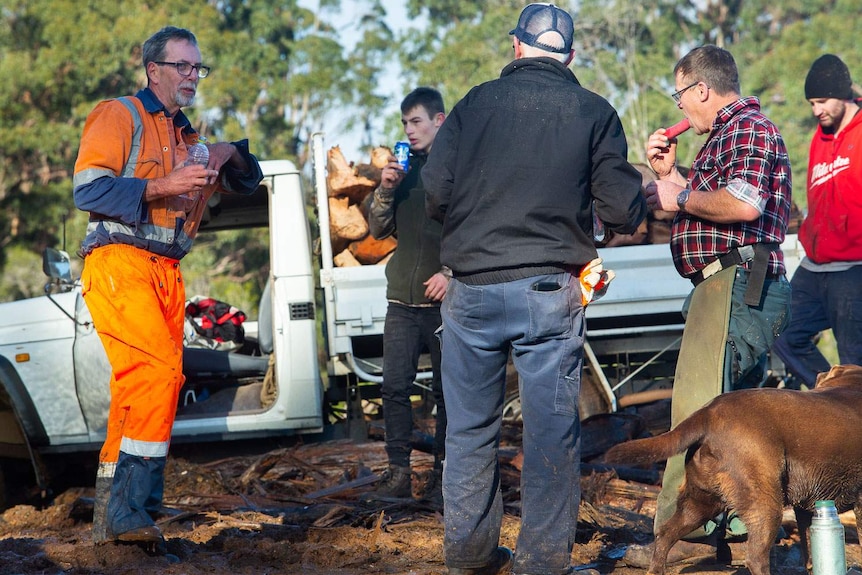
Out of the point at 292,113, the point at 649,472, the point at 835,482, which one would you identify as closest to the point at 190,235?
the point at 835,482

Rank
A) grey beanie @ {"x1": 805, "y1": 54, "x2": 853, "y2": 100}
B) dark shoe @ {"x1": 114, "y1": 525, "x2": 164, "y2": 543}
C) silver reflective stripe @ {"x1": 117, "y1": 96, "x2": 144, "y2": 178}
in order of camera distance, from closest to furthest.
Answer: dark shoe @ {"x1": 114, "y1": 525, "x2": 164, "y2": 543}
silver reflective stripe @ {"x1": 117, "y1": 96, "x2": 144, "y2": 178}
grey beanie @ {"x1": 805, "y1": 54, "x2": 853, "y2": 100}

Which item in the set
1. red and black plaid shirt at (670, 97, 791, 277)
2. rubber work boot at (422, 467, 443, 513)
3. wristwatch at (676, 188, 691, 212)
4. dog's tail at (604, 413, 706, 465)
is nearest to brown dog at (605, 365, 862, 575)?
dog's tail at (604, 413, 706, 465)

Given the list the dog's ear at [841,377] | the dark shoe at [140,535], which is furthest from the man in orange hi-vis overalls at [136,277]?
the dog's ear at [841,377]

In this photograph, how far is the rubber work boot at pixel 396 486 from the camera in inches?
218

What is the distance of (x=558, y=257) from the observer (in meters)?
3.54

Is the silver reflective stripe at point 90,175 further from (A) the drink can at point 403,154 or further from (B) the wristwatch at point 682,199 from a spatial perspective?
(B) the wristwatch at point 682,199

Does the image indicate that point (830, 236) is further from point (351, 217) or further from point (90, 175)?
point (90, 175)

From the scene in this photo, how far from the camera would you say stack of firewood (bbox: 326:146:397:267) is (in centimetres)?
713

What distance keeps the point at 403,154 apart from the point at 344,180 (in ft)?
5.42

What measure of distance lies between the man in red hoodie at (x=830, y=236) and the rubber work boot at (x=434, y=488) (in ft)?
7.42

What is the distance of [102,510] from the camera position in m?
4.04

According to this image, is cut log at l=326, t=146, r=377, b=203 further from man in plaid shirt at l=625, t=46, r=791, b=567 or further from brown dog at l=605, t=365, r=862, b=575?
brown dog at l=605, t=365, r=862, b=575

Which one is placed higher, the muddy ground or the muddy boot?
the muddy boot

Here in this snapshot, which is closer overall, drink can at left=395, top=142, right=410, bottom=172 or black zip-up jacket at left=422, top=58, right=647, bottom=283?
black zip-up jacket at left=422, top=58, right=647, bottom=283
